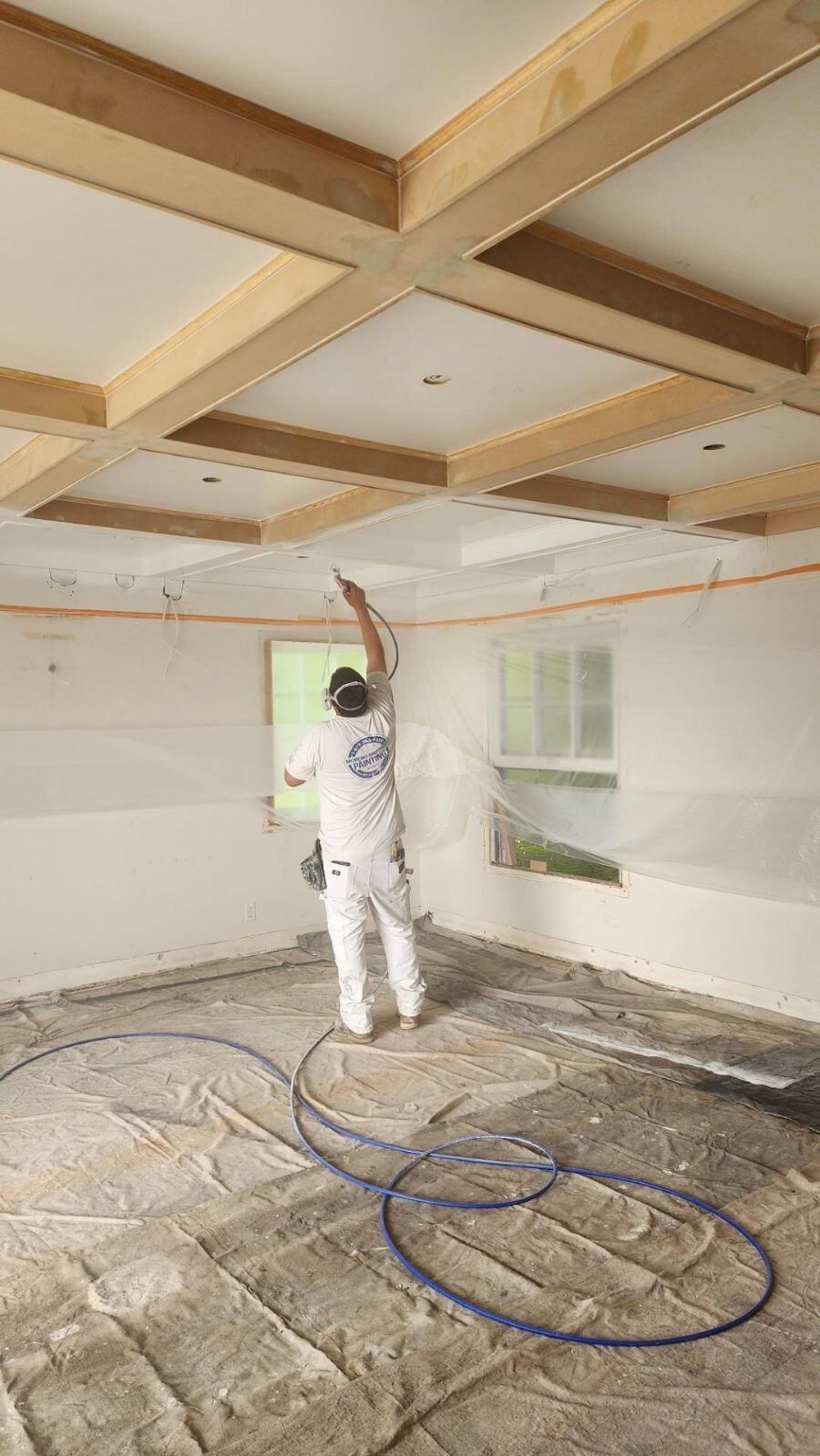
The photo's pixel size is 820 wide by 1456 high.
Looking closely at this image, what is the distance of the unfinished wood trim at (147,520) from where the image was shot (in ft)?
12.2

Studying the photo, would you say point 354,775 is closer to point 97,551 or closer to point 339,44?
point 97,551

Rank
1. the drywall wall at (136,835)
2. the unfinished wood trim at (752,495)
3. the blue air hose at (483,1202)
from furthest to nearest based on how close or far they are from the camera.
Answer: the drywall wall at (136,835) < the unfinished wood trim at (752,495) < the blue air hose at (483,1202)

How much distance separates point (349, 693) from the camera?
3.97m

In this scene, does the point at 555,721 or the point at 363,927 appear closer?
the point at 363,927

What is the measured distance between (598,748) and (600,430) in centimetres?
227

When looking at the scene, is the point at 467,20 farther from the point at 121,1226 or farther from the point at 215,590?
the point at 215,590

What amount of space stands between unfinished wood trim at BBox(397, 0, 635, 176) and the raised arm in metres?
2.50

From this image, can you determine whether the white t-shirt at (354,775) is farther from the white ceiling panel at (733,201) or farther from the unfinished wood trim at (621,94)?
the unfinished wood trim at (621,94)

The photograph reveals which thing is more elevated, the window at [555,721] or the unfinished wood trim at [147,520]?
the unfinished wood trim at [147,520]

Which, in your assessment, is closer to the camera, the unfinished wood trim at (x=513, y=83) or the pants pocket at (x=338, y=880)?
the unfinished wood trim at (x=513, y=83)

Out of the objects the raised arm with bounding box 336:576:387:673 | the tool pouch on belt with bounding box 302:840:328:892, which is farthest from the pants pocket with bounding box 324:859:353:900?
the raised arm with bounding box 336:576:387:673

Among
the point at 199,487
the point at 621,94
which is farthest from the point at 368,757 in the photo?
the point at 621,94

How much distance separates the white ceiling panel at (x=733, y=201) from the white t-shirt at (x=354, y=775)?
96.6 inches

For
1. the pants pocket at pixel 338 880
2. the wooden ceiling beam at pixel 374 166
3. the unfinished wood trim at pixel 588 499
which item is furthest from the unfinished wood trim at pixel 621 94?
the pants pocket at pixel 338 880
